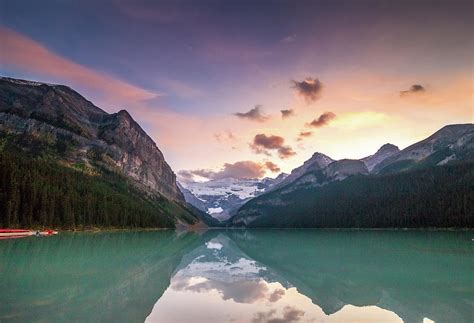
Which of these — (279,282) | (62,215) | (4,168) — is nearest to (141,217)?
(62,215)

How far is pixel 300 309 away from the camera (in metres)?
20.3

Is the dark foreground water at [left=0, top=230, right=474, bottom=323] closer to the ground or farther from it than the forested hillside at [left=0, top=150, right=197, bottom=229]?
closer to the ground

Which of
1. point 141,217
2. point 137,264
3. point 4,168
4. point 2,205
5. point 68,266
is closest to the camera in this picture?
point 68,266

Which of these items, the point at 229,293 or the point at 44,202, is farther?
the point at 44,202

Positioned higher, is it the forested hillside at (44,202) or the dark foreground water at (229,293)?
the forested hillside at (44,202)

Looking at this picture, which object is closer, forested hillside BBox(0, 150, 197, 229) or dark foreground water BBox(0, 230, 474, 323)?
dark foreground water BBox(0, 230, 474, 323)

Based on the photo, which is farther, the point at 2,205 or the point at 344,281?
the point at 2,205

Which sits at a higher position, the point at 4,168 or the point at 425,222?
the point at 4,168

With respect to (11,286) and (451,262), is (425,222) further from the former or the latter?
(11,286)

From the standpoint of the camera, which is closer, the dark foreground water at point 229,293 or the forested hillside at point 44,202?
the dark foreground water at point 229,293

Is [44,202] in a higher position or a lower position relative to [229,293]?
higher

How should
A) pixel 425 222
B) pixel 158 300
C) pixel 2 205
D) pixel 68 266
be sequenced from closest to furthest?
pixel 158 300
pixel 68 266
pixel 2 205
pixel 425 222

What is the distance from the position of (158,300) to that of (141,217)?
542 ft

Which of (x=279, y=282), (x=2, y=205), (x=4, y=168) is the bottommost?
(x=279, y=282)
